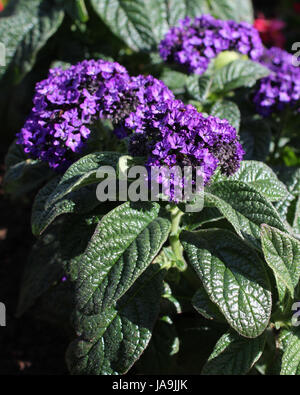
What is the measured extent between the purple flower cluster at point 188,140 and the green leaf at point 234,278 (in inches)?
8.8

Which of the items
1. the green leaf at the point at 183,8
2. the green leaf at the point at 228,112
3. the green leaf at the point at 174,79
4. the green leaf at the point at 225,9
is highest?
the green leaf at the point at 183,8

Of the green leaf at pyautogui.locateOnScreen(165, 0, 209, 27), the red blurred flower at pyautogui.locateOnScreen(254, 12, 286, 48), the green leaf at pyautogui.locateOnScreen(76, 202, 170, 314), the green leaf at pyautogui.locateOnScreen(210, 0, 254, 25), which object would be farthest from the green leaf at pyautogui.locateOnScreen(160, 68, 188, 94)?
the red blurred flower at pyautogui.locateOnScreen(254, 12, 286, 48)

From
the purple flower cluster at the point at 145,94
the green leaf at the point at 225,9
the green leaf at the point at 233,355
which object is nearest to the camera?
the green leaf at the point at 233,355

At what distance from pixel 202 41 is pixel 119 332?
1.29 m

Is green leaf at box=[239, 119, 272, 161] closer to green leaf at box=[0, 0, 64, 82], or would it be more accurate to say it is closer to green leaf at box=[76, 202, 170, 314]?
green leaf at box=[76, 202, 170, 314]

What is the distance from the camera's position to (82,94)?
1765 millimetres

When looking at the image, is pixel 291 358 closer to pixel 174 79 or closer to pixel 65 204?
pixel 65 204

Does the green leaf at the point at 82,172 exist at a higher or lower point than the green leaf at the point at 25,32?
lower

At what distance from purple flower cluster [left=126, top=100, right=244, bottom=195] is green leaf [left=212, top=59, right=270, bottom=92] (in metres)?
0.71

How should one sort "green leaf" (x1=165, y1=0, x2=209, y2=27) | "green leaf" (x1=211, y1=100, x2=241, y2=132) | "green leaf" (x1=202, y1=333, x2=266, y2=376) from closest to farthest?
"green leaf" (x1=202, y1=333, x2=266, y2=376) → "green leaf" (x1=211, y1=100, x2=241, y2=132) → "green leaf" (x1=165, y1=0, x2=209, y2=27)

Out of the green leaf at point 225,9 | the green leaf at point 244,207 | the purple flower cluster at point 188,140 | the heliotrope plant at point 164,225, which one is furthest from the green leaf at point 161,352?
the green leaf at point 225,9

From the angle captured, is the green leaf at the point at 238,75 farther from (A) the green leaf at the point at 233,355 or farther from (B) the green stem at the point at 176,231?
(A) the green leaf at the point at 233,355

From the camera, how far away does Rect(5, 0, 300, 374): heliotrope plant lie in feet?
5.00

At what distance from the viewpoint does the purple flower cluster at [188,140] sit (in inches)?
59.1
